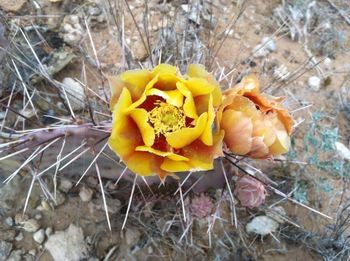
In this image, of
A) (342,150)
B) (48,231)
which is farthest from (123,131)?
(342,150)

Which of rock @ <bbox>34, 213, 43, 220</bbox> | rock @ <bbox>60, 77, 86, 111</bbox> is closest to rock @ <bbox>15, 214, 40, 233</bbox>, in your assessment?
rock @ <bbox>34, 213, 43, 220</bbox>

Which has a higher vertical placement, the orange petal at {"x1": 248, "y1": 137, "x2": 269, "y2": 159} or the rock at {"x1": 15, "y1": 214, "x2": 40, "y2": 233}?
the orange petal at {"x1": 248, "y1": 137, "x2": 269, "y2": 159}

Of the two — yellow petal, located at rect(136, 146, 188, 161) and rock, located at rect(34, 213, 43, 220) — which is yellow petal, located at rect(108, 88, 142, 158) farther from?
rock, located at rect(34, 213, 43, 220)

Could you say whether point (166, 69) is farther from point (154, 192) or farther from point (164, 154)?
point (154, 192)

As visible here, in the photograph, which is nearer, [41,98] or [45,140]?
[45,140]

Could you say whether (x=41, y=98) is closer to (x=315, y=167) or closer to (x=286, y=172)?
(x=286, y=172)

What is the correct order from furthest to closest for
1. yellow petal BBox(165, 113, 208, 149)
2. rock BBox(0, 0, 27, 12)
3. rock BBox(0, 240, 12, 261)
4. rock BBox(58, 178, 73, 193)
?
rock BBox(0, 0, 27, 12)
rock BBox(58, 178, 73, 193)
rock BBox(0, 240, 12, 261)
yellow petal BBox(165, 113, 208, 149)

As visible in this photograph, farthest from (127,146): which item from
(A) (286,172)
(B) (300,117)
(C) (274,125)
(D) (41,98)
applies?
(B) (300,117)
